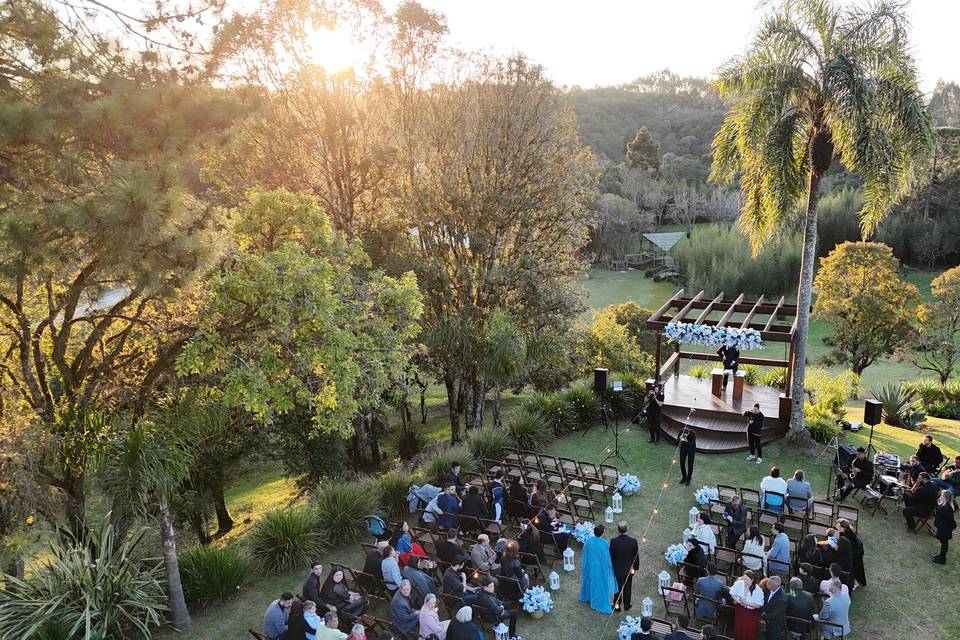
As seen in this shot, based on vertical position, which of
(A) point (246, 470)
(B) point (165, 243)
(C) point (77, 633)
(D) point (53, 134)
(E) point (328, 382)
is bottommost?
(A) point (246, 470)

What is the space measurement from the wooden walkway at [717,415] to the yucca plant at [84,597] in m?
12.1

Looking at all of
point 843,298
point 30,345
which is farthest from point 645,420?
point 30,345

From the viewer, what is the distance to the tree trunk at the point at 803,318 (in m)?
14.1

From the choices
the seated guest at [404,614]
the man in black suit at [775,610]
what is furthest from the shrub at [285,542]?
the man in black suit at [775,610]

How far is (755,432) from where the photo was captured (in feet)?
45.8

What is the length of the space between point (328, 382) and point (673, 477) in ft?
26.8

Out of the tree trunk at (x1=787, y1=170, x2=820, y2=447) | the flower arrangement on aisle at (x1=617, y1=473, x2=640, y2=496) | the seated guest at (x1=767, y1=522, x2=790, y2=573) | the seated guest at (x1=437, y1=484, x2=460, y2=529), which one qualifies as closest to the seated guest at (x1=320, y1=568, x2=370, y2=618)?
the seated guest at (x1=437, y1=484, x2=460, y2=529)

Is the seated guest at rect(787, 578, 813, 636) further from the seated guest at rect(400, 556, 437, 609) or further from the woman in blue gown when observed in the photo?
the seated guest at rect(400, 556, 437, 609)

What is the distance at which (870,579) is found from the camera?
9.66 meters

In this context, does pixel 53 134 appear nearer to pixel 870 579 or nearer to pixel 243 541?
pixel 243 541

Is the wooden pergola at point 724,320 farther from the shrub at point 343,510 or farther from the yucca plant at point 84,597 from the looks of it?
the yucca plant at point 84,597

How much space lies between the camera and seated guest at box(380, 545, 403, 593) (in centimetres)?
880

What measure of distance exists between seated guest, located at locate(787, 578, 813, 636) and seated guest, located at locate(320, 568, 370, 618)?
5.77m

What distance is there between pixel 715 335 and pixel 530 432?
5323mm
